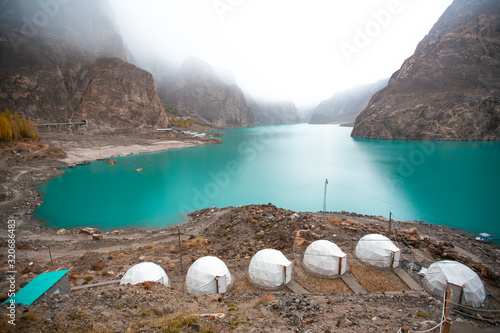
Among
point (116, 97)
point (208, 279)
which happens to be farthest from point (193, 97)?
point (208, 279)

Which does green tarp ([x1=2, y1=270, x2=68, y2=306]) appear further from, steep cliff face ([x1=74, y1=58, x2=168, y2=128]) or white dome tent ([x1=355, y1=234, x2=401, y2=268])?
steep cliff face ([x1=74, y1=58, x2=168, y2=128])

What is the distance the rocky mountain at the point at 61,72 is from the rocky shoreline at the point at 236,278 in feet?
259

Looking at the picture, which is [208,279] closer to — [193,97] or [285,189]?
[285,189]

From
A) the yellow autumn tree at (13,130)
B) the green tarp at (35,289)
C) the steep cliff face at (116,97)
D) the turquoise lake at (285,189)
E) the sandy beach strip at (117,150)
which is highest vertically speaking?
the steep cliff face at (116,97)

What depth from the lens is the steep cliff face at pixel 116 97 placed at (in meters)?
92.6

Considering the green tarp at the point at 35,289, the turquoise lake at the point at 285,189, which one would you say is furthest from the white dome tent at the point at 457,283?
the green tarp at the point at 35,289

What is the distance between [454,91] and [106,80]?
136334mm

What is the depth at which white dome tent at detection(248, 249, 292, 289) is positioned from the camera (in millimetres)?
12078

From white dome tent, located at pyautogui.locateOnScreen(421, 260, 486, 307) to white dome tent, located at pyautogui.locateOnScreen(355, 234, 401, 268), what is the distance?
1602 millimetres

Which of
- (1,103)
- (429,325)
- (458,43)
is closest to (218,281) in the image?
(429,325)

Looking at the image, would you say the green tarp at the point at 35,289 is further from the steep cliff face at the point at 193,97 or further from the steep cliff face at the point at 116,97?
the steep cliff face at the point at 193,97

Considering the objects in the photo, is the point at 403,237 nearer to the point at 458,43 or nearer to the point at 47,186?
the point at 47,186

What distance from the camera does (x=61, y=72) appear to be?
92.6m

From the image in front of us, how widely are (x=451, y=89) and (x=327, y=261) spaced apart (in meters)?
109
